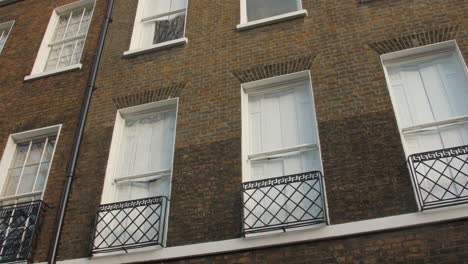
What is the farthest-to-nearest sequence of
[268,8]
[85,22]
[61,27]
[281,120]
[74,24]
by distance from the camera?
[61,27]
[74,24]
[85,22]
[268,8]
[281,120]

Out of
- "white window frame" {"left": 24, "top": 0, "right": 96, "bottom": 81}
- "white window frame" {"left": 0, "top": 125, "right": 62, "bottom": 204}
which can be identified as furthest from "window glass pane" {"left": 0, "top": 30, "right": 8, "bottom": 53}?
"white window frame" {"left": 0, "top": 125, "right": 62, "bottom": 204}

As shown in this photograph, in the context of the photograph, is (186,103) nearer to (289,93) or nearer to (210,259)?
(289,93)

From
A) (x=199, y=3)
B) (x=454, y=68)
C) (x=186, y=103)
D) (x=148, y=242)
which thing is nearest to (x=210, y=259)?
(x=148, y=242)

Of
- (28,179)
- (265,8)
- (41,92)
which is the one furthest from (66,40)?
(265,8)

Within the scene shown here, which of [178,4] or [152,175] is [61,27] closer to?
[178,4]

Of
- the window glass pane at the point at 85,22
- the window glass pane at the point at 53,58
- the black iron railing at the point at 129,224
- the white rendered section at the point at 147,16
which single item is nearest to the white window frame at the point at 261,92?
the black iron railing at the point at 129,224

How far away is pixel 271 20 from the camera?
9367 mm

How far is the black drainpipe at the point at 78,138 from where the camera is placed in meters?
7.86

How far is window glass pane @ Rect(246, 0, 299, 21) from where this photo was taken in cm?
983

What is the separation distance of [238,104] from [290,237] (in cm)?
270

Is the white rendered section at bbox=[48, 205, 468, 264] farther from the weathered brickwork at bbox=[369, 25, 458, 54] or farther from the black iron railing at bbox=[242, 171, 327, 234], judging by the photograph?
the weathered brickwork at bbox=[369, 25, 458, 54]

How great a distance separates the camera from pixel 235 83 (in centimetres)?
870

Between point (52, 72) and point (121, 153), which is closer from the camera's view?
point (121, 153)

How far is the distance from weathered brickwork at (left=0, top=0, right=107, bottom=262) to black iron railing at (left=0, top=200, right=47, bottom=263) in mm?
146
